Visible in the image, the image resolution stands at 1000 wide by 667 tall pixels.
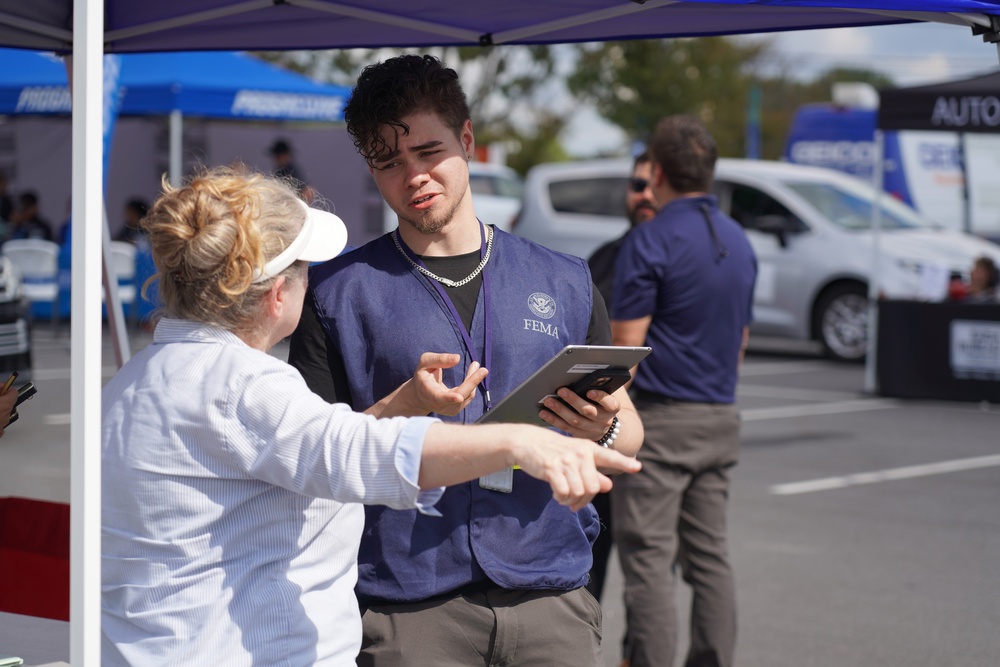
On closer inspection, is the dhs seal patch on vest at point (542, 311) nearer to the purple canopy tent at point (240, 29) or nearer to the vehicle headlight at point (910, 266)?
the purple canopy tent at point (240, 29)

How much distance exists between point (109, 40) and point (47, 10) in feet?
1.01

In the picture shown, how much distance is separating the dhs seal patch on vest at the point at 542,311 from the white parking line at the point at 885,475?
5394 mm

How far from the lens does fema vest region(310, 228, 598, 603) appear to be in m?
2.26

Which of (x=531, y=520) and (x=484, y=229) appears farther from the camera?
(x=484, y=229)

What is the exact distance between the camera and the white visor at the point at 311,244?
182 centimetres

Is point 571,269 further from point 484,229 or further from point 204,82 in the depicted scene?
point 204,82

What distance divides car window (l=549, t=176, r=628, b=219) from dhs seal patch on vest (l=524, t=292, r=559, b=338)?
1187 centimetres

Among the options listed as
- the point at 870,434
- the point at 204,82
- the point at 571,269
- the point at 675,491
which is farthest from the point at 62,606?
the point at 204,82

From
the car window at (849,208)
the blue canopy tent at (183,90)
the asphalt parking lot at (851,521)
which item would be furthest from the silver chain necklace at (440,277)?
the car window at (849,208)

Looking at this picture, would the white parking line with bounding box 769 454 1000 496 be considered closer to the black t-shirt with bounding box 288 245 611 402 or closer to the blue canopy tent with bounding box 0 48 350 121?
the black t-shirt with bounding box 288 245 611 402

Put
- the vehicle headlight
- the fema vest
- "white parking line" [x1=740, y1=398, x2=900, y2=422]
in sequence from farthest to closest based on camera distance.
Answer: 1. the vehicle headlight
2. "white parking line" [x1=740, y1=398, x2=900, y2=422]
3. the fema vest

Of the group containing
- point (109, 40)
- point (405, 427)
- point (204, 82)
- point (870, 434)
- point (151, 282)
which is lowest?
point (870, 434)

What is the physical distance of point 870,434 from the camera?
9430 millimetres

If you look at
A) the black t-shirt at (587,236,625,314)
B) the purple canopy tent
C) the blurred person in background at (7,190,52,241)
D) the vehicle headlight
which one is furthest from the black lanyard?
the blurred person in background at (7,190,52,241)
